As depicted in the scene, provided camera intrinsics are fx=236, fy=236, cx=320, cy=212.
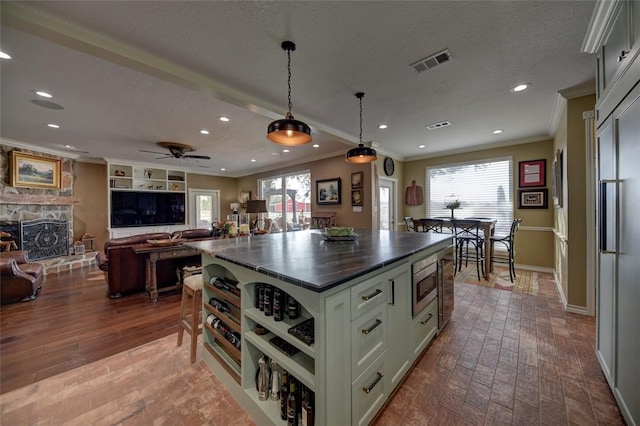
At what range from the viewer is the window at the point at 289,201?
6.59 meters

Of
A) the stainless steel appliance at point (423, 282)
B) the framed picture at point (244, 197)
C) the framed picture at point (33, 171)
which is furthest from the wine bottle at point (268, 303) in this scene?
the framed picture at point (244, 197)

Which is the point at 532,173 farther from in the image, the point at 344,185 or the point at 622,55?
the point at 622,55

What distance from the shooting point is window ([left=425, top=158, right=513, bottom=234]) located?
4.82 m

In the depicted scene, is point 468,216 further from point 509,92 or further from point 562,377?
point 562,377

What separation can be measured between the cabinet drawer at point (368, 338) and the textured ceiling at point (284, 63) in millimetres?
1952

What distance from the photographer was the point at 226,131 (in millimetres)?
4094

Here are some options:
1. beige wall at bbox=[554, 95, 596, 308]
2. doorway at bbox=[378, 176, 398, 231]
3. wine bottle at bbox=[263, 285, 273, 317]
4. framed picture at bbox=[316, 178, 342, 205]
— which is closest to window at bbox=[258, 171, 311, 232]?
framed picture at bbox=[316, 178, 342, 205]

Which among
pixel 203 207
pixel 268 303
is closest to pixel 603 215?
pixel 268 303

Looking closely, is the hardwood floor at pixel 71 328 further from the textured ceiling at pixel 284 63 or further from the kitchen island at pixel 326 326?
the textured ceiling at pixel 284 63

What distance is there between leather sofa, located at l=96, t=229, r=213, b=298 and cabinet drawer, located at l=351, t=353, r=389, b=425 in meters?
3.60

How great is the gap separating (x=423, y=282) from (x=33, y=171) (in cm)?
767

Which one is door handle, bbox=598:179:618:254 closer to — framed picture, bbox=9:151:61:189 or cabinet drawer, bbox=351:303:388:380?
cabinet drawer, bbox=351:303:388:380

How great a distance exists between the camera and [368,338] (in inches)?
51.6

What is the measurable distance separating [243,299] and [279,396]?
0.60 metres
